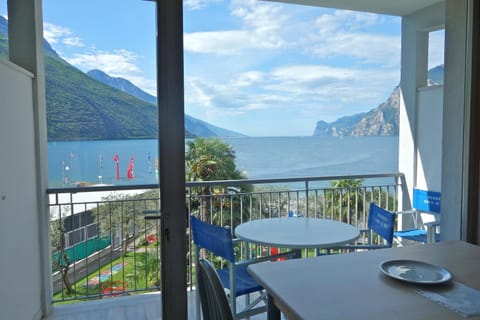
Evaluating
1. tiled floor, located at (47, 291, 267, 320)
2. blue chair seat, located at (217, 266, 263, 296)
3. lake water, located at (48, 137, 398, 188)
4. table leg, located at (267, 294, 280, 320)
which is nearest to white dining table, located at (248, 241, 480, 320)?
table leg, located at (267, 294, 280, 320)

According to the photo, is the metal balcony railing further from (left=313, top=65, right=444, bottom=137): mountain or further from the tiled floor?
(left=313, top=65, right=444, bottom=137): mountain

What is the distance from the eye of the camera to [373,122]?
416 centimetres

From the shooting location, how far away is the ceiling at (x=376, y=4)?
3.72m

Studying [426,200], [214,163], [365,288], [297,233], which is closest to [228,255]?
[297,233]

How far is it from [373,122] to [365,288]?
A: 10.7 feet

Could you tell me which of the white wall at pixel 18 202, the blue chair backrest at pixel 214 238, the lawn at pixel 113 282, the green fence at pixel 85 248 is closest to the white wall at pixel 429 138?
the blue chair backrest at pixel 214 238

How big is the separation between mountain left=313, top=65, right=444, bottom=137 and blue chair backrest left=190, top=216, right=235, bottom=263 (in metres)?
2.18

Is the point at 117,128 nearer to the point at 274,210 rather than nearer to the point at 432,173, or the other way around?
the point at 274,210

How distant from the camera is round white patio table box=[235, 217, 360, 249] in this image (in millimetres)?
2275

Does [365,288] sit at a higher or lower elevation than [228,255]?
higher

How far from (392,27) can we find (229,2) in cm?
215

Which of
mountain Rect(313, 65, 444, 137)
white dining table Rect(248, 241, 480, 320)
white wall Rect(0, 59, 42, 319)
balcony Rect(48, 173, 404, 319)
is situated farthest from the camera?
mountain Rect(313, 65, 444, 137)

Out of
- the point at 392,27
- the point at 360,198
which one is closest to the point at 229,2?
the point at 392,27

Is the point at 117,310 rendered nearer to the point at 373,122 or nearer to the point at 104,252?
the point at 104,252
